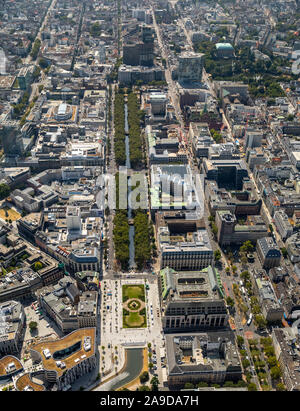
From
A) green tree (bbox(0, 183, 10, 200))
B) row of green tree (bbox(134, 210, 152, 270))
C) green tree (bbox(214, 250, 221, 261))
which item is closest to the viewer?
row of green tree (bbox(134, 210, 152, 270))

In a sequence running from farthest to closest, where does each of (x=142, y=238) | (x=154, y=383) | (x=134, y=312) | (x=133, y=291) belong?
(x=142, y=238) < (x=133, y=291) < (x=134, y=312) < (x=154, y=383)

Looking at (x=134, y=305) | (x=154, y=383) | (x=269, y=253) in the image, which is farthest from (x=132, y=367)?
(x=269, y=253)

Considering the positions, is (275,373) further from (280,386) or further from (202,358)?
(202,358)

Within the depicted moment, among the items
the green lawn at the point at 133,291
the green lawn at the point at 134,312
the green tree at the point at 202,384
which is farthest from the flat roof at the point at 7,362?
the green tree at the point at 202,384

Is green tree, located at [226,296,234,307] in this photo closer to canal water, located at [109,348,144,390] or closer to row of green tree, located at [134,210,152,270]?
row of green tree, located at [134,210,152,270]

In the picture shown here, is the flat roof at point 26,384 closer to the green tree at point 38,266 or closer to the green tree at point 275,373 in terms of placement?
the green tree at point 38,266

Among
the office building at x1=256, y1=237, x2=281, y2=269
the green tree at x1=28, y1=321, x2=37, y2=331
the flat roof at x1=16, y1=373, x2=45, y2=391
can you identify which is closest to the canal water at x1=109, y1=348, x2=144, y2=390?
the flat roof at x1=16, y1=373, x2=45, y2=391

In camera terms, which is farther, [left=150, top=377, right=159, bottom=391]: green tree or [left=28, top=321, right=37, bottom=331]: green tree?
[left=28, top=321, right=37, bottom=331]: green tree
